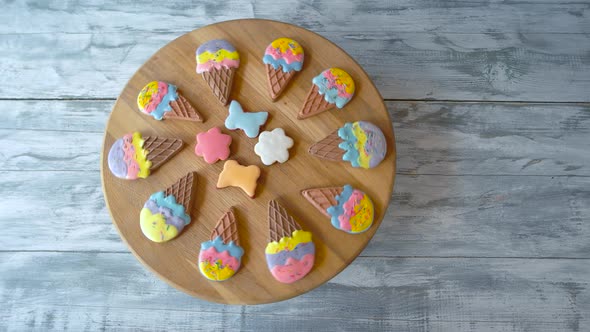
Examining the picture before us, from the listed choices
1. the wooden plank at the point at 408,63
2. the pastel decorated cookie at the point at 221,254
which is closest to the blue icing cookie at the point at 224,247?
the pastel decorated cookie at the point at 221,254

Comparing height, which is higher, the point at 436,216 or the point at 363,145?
the point at 363,145

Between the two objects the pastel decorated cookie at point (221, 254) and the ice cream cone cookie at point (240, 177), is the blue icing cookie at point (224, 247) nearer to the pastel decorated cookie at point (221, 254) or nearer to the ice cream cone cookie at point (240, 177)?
the pastel decorated cookie at point (221, 254)

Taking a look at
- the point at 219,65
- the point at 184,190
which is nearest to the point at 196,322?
the point at 184,190

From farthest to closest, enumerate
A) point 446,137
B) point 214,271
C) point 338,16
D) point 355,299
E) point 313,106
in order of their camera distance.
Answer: point 338,16
point 446,137
point 355,299
point 313,106
point 214,271

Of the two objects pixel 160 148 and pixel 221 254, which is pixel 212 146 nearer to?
pixel 160 148

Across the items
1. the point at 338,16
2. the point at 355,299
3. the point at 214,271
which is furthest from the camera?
the point at 338,16

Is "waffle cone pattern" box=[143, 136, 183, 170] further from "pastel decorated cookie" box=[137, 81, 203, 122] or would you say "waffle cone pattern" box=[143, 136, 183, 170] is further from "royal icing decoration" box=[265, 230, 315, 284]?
"royal icing decoration" box=[265, 230, 315, 284]
